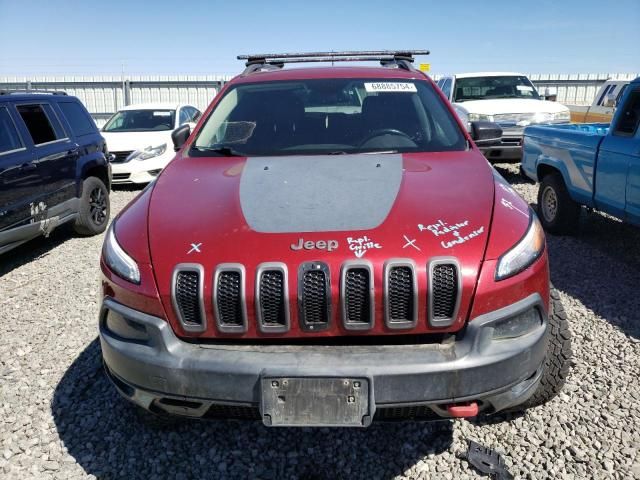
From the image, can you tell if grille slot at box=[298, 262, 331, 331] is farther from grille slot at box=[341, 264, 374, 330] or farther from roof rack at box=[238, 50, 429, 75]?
roof rack at box=[238, 50, 429, 75]

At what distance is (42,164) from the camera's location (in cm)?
553

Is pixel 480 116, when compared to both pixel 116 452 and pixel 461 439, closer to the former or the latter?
pixel 461 439

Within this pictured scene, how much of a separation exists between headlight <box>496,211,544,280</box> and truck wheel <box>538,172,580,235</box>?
4.06 meters

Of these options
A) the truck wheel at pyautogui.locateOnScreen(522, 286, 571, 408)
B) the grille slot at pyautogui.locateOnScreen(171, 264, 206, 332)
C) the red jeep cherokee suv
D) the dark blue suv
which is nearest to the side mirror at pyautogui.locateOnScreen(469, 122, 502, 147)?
the red jeep cherokee suv

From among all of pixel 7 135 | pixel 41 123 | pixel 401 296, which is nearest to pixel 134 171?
pixel 41 123

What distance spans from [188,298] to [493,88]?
10277mm

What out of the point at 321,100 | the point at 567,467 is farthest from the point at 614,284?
the point at 321,100

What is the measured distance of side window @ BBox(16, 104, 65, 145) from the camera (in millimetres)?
5630

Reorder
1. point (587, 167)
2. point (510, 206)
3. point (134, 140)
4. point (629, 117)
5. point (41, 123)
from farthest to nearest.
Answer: point (134, 140), point (41, 123), point (587, 167), point (629, 117), point (510, 206)

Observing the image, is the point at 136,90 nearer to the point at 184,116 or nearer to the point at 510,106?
the point at 184,116

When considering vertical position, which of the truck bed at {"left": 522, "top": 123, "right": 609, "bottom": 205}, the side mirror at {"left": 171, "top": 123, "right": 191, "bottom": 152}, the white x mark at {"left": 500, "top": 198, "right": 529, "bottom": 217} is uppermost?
the side mirror at {"left": 171, "top": 123, "right": 191, "bottom": 152}

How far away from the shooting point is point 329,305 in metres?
2.01

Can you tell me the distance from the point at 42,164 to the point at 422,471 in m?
4.90

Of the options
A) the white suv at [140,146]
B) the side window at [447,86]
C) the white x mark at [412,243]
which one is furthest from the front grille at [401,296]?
the side window at [447,86]
